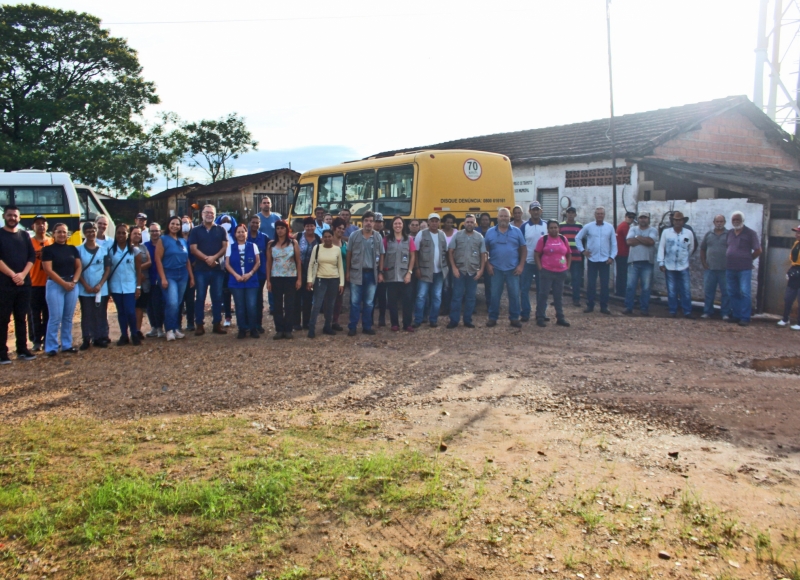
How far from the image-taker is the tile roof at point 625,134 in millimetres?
15328

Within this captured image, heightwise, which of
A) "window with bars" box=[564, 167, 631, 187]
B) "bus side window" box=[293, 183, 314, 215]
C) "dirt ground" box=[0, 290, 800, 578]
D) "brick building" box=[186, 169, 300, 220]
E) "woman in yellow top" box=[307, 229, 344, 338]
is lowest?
"dirt ground" box=[0, 290, 800, 578]

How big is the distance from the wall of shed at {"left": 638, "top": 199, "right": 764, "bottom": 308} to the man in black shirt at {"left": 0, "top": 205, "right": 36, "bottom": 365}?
1147cm

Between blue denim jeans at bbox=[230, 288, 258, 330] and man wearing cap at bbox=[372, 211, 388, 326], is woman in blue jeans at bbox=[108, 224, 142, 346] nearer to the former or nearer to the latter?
blue denim jeans at bbox=[230, 288, 258, 330]

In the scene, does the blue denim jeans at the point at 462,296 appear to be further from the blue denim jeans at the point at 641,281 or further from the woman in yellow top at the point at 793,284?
the woman in yellow top at the point at 793,284

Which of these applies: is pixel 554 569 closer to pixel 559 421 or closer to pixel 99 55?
pixel 559 421

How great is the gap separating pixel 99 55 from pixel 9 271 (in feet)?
81.6

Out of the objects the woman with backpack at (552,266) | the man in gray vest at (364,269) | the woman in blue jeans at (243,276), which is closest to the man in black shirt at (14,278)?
the woman in blue jeans at (243,276)

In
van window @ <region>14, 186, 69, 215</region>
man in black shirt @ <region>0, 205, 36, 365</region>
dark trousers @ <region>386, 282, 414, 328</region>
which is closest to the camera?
man in black shirt @ <region>0, 205, 36, 365</region>

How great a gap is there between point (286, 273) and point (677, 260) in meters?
6.79

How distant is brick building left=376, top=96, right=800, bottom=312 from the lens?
11.5 meters

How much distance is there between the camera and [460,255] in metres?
10.1

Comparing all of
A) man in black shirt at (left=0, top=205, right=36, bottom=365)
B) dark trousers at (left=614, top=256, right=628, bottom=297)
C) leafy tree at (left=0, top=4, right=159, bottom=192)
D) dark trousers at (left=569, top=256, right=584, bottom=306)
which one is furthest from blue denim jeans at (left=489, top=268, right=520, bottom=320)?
leafy tree at (left=0, top=4, right=159, bottom=192)

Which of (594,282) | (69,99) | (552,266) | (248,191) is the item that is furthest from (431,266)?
(248,191)

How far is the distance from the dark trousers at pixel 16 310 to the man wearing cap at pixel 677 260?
32.5 feet
